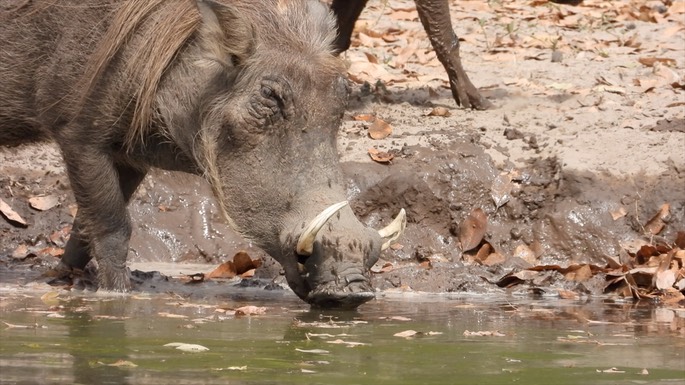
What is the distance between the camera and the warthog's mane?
16.9 ft

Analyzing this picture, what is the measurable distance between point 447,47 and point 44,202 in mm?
2598

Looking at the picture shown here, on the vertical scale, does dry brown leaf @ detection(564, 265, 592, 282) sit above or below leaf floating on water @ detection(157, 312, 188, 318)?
above

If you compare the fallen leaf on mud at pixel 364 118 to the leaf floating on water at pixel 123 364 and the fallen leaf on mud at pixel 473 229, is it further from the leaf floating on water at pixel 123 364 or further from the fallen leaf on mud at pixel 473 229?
the leaf floating on water at pixel 123 364

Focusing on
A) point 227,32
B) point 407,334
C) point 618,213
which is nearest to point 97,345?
point 407,334

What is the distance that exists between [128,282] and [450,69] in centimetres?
310

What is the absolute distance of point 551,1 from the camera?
33.6 ft

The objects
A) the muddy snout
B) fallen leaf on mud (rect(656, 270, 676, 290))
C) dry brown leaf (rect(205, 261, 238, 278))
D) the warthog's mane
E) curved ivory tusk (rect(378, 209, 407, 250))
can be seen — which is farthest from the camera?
dry brown leaf (rect(205, 261, 238, 278))

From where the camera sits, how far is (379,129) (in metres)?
7.34

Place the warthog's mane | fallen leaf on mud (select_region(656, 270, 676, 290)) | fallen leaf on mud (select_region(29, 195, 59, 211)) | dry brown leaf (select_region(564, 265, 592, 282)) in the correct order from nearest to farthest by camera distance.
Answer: the warthog's mane
fallen leaf on mud (select_region(656, 270, 676, 290))
dry brown leaf (select_region(564, 265, 592, 282))
fallen leaf on mud (select_region(29, 195, 59, 211))

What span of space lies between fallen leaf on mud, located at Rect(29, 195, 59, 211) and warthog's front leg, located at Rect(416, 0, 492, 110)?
249 centimetres

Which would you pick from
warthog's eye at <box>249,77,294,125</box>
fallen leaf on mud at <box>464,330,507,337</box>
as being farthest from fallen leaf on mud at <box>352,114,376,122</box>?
fallen leaf on mud at <box>464,330,507,337</box>

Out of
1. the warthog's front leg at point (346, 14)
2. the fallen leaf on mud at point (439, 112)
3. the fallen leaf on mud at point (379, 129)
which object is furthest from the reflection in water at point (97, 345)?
the warthog's front leg at point (346, 14)

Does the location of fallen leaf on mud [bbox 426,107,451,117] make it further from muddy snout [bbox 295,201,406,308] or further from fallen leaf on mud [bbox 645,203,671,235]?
muddy snout [bbox 295,201,406,308]

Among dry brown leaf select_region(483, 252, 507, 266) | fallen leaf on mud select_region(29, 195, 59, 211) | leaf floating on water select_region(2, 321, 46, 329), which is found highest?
fallen leaf on mud select_region(29, 195, 59, 211)
